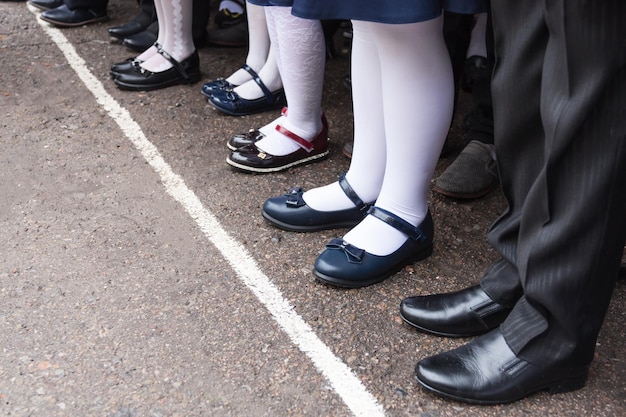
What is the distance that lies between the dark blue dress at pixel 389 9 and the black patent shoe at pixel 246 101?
1271 mm

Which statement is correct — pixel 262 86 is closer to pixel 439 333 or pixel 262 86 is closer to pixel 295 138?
pixel 295 138

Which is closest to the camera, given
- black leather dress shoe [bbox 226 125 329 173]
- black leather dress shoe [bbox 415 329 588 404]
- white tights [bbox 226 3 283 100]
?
black leather dress shoe [bbox 415 329 588 404]

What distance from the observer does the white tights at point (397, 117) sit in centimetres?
190

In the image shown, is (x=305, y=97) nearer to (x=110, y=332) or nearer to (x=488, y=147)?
(x=488, y=147)

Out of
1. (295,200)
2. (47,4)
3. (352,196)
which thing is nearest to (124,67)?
(47,4)

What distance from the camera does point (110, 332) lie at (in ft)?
6.35

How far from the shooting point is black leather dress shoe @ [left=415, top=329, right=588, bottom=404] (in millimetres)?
1649

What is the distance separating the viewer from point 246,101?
3.11 metres

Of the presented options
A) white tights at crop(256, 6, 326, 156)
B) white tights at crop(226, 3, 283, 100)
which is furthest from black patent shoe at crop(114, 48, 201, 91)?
white tights at crop(256, 6, 326, 156)

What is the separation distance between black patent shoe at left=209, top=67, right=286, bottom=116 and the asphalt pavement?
44 millimetres

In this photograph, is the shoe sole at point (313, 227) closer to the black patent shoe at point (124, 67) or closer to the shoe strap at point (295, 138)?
the shoe strap at point (295, 138)

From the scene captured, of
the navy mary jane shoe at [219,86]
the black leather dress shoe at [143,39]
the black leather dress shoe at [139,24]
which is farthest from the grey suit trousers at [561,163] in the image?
the black leather dress shoe at [139,24]

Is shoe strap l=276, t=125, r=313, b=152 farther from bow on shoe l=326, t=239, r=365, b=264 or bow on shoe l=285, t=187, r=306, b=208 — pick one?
bow on shoe l=326, t=239, r=365, b=264

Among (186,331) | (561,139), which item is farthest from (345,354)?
(561,139)
